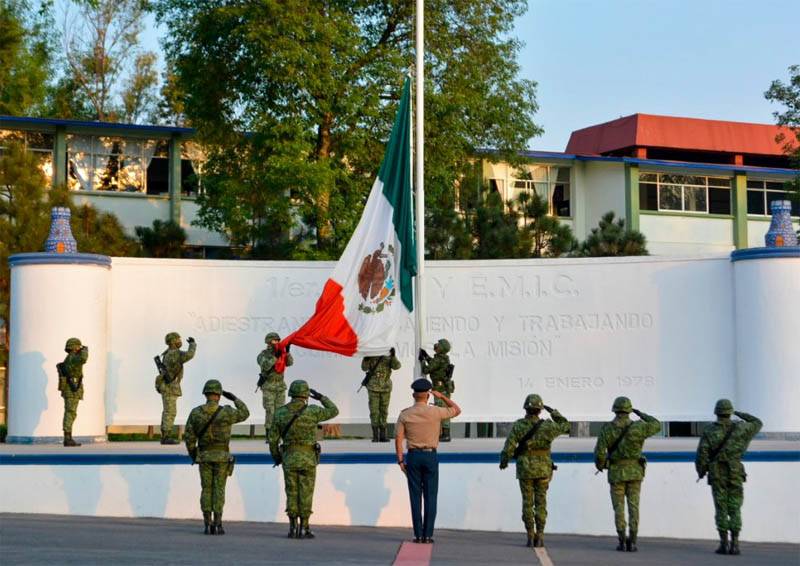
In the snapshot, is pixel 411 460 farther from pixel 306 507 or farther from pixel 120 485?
pixel 120 485

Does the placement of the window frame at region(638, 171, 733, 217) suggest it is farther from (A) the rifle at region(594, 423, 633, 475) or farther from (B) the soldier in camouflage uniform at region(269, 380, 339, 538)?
(B) the soldier in camouflage uniform at region(269, 380, 339, 538)

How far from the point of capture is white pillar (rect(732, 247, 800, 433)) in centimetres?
2052

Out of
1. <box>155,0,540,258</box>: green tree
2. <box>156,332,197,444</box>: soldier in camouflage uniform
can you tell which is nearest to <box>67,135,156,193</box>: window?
<box>155,0,540,258</box>: green tree

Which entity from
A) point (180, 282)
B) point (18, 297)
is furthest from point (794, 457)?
point (18, 297)

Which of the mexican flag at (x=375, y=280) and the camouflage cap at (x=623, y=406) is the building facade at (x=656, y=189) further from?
the camouflage cap at (x=623, y=406)

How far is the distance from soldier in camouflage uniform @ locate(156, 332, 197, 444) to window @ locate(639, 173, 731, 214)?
1186 inches

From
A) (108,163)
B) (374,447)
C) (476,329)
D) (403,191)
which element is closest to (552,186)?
(108,163)

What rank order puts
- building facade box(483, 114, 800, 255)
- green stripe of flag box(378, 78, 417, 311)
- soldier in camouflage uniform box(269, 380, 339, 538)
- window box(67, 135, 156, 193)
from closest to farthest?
1. soldier in camouflage uniform box(269, 380, 339, 538)
2. green stripe of flag box(378, 78, 417, 311)
3. window box(67, 135, 156, 193)
4. building facade box(483, 114, 800, 255)

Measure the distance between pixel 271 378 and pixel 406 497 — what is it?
4065 mm

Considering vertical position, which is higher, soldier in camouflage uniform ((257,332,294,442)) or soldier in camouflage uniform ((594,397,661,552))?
soldier in camouflage uniform ((257,332,294,442))

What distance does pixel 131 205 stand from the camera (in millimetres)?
43500

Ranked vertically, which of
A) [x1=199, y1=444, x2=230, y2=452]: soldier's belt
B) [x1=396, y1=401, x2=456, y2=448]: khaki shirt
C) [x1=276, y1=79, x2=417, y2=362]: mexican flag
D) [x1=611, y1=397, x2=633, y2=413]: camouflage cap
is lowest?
[x1=199, y1=444, x2=230, y2=452]: soldier's belt

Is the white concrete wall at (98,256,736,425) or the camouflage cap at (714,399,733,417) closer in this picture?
the camouflage cap at (714,399,733,417)

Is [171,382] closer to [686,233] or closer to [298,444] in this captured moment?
[298,444]
